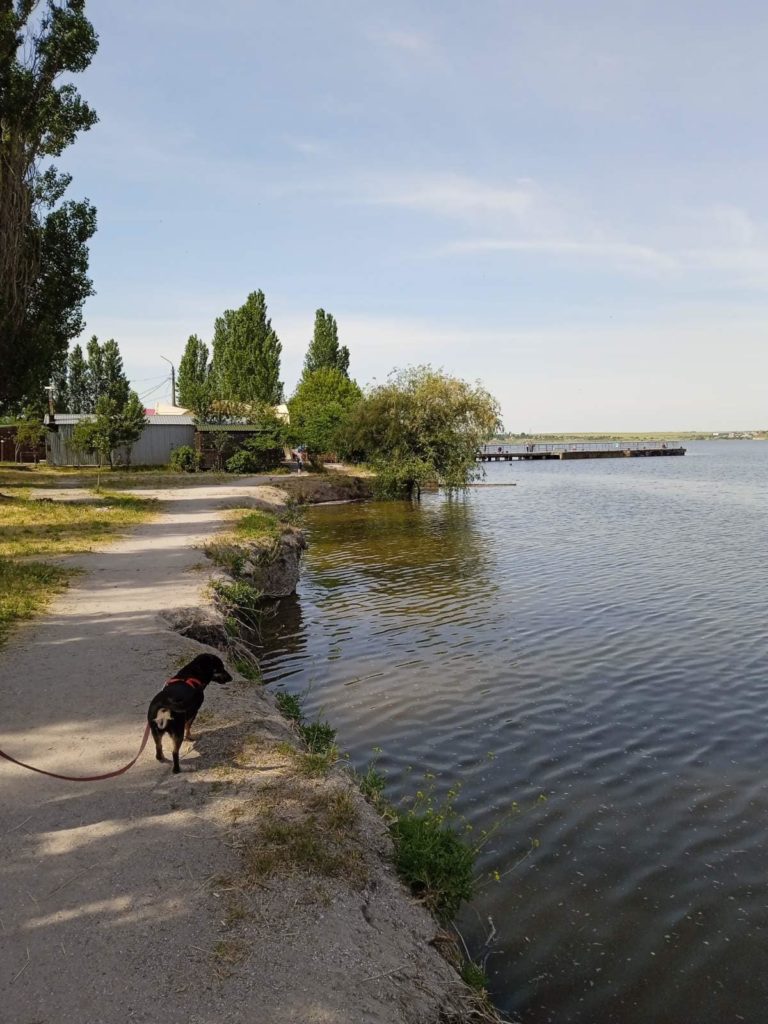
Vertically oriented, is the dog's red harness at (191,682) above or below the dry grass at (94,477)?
below

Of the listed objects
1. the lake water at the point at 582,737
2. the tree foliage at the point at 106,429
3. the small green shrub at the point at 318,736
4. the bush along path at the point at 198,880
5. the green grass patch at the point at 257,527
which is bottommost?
the lake water at the point at 582,737

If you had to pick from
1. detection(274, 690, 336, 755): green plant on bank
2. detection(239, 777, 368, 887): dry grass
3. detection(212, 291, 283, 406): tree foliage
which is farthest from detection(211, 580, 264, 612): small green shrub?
detection(212, 291, 283, 406): tree foliage

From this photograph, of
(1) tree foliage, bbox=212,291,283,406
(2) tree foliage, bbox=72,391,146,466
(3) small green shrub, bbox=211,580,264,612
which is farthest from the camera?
(1) tree foliage, bbox=212,291,283,406

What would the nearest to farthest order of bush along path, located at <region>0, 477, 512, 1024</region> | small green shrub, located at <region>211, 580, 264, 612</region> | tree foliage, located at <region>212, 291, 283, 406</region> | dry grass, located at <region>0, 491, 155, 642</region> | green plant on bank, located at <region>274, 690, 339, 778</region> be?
bush along path, located at <region>0, 477, 512, 1024</region>
green plant on bank, located at <region>274, 690, 339, 778</region>
dry grass, located at <region>0, 491, 155, 642</region>
small green shrub, located at <region>211, 580, 264, 612</region>
tree foliage, located at <region>212, 291, 283, 406</region>

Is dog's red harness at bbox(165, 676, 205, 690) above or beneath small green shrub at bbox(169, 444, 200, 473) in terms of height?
beneath

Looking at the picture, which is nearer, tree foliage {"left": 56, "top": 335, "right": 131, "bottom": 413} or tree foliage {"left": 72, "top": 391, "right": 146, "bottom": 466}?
tree foliage {"left": 72, "top": 391, "right": 146, "bottom": 466}

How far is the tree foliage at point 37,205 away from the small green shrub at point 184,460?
82.0ft

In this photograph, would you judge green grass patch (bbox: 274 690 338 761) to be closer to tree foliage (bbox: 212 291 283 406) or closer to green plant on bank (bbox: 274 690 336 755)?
green plant on bank (bbox: 274 690 336 755)

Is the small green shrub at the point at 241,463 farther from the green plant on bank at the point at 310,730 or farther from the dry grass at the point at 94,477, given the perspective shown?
the green plant on bank at the point at 310,730

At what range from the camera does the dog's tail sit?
665 cm

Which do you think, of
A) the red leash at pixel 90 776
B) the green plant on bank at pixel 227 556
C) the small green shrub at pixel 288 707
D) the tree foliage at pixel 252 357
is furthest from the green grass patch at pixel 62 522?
the tree foliage at pixel 252 357

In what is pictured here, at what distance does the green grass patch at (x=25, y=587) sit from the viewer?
11.8m

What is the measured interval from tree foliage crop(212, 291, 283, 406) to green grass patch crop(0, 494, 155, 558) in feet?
178

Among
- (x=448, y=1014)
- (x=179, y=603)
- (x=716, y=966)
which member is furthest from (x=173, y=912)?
(x=179, y=603)
